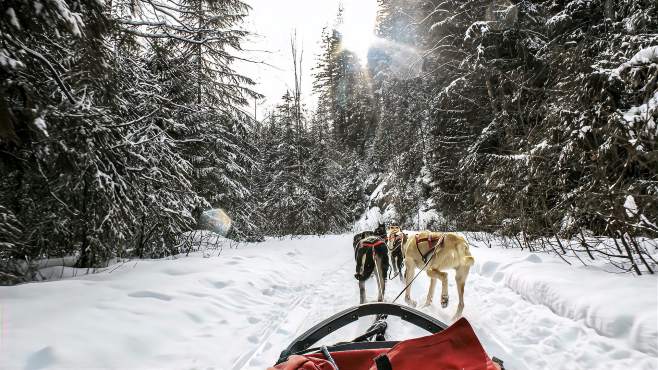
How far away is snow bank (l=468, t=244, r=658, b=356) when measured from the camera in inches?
132

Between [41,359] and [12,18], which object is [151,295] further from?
[12,18]

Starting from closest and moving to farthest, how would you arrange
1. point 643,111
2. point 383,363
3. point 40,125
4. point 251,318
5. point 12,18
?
point 383,363 → point 12,18 → point 40,125 → point 643,111 → point 251,318

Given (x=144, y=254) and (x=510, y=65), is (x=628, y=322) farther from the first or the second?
(x=510, y=65)

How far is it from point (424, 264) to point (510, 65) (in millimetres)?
11762

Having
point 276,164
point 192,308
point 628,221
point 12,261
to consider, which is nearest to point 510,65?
point 628,221

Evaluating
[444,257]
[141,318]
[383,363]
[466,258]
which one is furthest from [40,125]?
[466,258]

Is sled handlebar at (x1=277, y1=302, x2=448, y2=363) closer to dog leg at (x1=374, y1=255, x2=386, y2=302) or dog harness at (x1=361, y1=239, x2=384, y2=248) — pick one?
dog harness at (x1=361, y1=239, x2=384, y2=248)

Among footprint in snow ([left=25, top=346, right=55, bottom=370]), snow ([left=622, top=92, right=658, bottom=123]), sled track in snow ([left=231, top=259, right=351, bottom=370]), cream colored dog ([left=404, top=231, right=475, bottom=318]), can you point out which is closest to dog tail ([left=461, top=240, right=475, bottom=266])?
cream colored dog ([left=404, top=231, right=475, bottom=318])

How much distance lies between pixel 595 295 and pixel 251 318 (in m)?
4.87

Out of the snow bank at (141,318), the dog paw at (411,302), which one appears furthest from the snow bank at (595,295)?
the snow bank at (141,318)

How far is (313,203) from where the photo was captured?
25.3 meters

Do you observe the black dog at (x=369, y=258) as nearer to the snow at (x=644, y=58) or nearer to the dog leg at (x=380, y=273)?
the dog leg at (x=380, y=273)

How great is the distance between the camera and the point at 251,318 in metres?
5.43

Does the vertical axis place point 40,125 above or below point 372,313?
above
